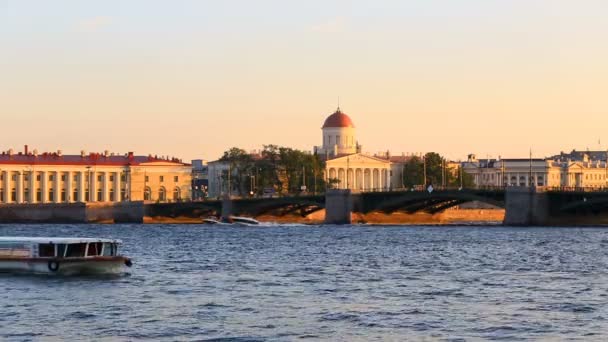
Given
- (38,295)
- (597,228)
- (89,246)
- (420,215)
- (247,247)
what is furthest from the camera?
(420,215)

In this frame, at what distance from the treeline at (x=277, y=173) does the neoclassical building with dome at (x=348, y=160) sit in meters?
17.6

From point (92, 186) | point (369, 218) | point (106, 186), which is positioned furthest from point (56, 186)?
point (369, 218)

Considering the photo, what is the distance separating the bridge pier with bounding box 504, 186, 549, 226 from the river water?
101ft

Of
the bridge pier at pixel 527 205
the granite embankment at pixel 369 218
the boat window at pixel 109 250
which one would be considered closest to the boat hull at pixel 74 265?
the boat window at pixel 109 250

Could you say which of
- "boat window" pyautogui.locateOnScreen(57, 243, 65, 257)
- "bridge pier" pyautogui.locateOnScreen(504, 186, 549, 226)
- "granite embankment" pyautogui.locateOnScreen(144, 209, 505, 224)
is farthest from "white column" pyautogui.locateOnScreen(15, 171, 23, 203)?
"boat window" pyautogui.locateOnScreen(57, 243, 65, 257)

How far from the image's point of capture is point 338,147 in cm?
18475

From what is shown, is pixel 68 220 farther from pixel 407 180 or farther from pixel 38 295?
pixel 38 295

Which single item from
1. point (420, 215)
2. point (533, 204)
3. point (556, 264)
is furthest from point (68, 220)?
point (556, 264)

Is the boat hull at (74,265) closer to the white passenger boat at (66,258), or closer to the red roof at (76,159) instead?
the white passenger boat at (66,258)

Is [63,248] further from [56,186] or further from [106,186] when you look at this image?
[106,186]

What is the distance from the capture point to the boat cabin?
2019 inches

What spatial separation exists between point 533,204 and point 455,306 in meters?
64.4

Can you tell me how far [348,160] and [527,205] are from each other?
7459cm

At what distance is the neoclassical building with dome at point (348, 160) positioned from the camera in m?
178
